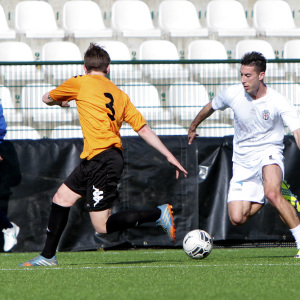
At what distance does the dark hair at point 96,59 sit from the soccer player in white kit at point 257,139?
1.54 m

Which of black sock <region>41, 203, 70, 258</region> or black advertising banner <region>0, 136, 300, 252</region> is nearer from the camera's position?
black sock <region>41, 203, 70, 258</region>

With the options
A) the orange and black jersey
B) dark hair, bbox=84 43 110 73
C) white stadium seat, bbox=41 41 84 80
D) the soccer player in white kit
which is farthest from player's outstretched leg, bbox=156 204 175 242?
white stadium seat, bbox=41 41 84 80

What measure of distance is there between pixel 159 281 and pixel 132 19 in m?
9.52

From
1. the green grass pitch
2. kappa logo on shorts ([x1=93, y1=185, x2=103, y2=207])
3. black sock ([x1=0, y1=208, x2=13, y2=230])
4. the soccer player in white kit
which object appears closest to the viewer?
the green grass pitch

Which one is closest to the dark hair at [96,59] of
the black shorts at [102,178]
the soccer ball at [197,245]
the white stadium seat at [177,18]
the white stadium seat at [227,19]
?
the black shorts at [102,178]

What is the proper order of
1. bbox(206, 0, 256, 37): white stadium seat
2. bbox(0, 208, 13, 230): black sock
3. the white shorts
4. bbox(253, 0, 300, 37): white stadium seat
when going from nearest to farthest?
1. the white shorts
2. bbox(0, 208, 13, 230): black sock
3. bbox(206, 0, 256, 37): white stadium seat
4. bbox(253, 0, 300, 37): white stadium seat

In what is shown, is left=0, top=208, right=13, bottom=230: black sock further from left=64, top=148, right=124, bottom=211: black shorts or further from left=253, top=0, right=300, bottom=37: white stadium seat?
left=253, top=0, right=300, bottom=37: white stadium seat

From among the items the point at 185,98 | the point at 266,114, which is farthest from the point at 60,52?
the point at 266,114

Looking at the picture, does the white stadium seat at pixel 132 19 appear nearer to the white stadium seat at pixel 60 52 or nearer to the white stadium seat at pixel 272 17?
the white stadium seat at pixel 60 52

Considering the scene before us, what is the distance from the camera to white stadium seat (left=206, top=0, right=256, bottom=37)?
529 inches

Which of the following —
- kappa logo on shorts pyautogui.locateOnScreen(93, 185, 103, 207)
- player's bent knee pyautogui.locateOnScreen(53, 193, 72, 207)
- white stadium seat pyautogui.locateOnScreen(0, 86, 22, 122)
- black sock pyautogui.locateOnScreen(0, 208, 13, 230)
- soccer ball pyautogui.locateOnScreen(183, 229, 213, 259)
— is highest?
white stadium seat pyautogui.locateOnScreen(0, 86, 22, 122)

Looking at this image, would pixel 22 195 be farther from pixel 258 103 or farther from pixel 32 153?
pixel 258 103

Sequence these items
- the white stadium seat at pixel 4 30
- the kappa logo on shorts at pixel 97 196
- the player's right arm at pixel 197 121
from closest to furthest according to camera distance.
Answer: the kappa logo on shorts at pixel 97 196 → the player's right arm at pixel 197 121 → the white stadium seat at pixel 4 30

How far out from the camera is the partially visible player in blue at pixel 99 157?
5711 mm
